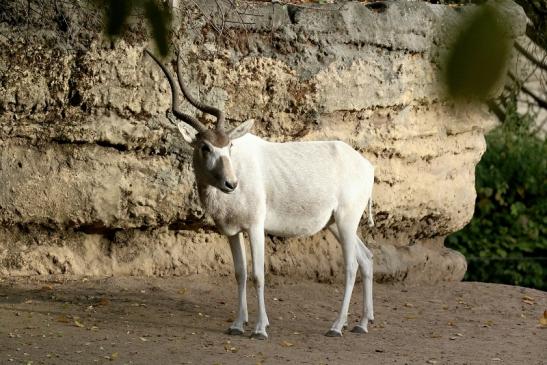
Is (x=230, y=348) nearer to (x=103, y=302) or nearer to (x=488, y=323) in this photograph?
(x=103, y=302)

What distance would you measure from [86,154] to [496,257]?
706 cm

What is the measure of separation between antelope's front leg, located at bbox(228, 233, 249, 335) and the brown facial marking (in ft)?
2.51

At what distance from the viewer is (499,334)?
25.0 feet

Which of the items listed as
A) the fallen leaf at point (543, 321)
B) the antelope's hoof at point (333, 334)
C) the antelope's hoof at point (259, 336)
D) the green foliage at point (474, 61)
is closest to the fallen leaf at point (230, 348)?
the antelope's hoof at point (259, 336)

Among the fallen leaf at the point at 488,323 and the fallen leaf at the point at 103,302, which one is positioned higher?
the fallen leaf at the point at 103,302

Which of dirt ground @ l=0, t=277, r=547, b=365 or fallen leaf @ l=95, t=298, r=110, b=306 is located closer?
dirt ground @ l=0, t=277, r=547, b=365

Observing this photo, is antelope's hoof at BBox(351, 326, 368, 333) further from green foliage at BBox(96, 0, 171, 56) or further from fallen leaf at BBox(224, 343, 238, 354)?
green foliage at BBox(96, 0, 171, 56)

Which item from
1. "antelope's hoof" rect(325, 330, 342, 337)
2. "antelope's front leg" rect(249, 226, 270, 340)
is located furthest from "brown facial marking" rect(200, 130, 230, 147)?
"antelope's hoof" rect(325, 330, 342, 337)

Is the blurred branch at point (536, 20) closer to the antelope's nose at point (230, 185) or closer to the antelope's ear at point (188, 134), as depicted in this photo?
the antelope's nose at point (230, 185)

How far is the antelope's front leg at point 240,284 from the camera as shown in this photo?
686cm

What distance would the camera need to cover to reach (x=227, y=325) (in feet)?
23.5

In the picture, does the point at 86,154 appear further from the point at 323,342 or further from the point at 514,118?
the point at 514,118

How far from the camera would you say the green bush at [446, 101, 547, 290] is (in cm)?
1314

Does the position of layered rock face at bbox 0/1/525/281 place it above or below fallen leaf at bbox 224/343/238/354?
above
